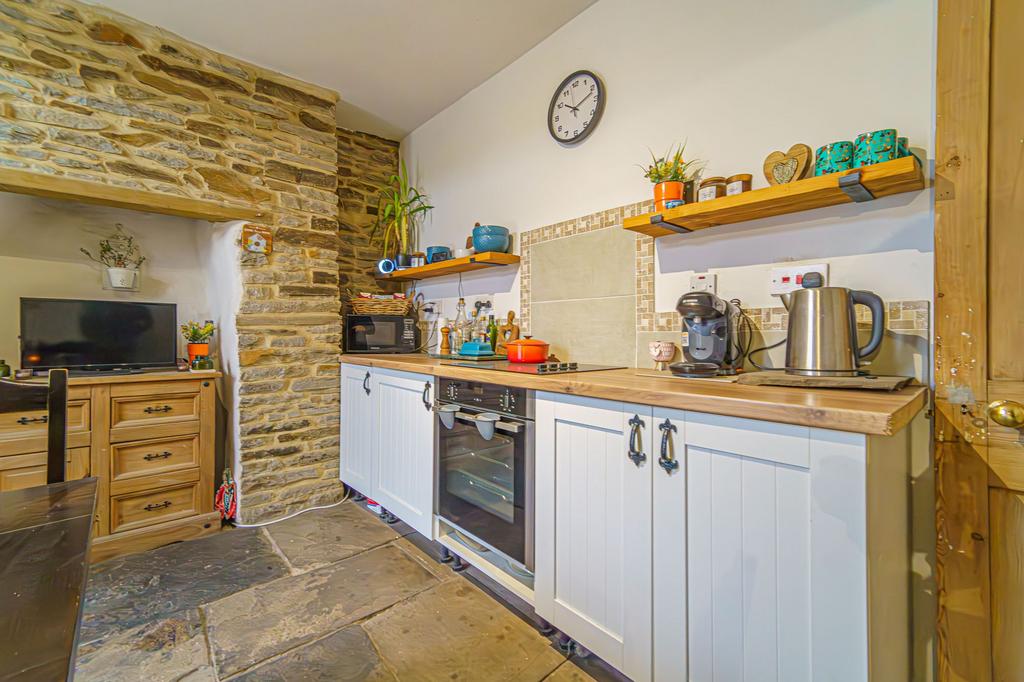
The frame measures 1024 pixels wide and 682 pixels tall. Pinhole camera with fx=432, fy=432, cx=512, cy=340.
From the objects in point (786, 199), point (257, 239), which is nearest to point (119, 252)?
point (257, 239)

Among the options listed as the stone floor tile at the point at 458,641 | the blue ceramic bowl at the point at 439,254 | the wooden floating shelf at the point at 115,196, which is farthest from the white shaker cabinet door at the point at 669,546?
the wooden floating shelf at the point at 115,196

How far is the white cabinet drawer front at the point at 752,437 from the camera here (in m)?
0.98

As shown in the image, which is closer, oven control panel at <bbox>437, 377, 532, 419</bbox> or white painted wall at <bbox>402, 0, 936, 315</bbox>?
white painted wall at <bbox>402, 0, 936, 315</bbox>

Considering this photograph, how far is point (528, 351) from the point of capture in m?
2.15

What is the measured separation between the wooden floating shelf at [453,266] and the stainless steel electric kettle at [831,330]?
1.56m

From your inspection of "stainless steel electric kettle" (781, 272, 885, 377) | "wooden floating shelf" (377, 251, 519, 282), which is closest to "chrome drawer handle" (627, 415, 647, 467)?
"stainless steel electric kettle" (781, 272, 885, 377)

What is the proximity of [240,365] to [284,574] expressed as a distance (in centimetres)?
124

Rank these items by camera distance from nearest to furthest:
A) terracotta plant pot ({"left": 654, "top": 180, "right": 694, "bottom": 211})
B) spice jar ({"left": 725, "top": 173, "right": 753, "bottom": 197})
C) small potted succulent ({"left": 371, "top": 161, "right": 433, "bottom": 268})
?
spice jar ({"left": 725, "top": 173, "right": 753, "bottom": 197}) < terracotta plant pot ({"left": 654, "top": 180, "right": 694, "bottom": 211}) < small potted succulent ({"left": 371, "top": 161, "right": 433, "bottom": 268})

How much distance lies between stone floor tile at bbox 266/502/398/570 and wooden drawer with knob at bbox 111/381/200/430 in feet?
2.77

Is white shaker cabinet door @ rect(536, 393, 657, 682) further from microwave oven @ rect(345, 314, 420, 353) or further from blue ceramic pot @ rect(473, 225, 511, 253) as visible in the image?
microwave oven @ rect(345, 314, 420, 353)

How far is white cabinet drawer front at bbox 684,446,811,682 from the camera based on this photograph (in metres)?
0.99

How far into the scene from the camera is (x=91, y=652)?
1.56m

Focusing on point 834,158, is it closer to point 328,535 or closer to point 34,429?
point 328,535

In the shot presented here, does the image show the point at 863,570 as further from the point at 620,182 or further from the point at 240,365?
the point at 240,365
